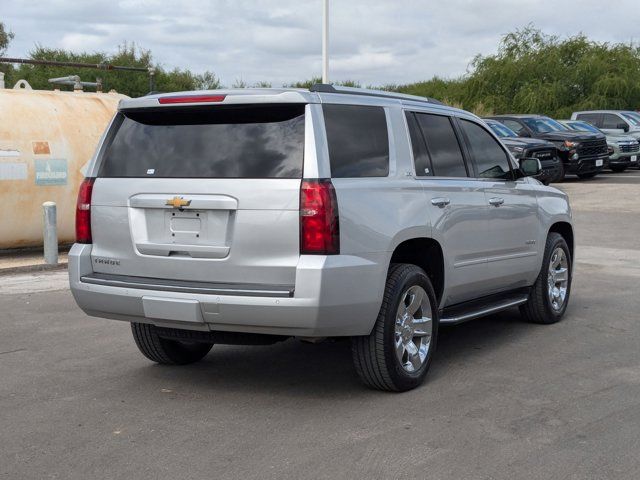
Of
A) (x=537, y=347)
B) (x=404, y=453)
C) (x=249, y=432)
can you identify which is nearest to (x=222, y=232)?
(x=249, y=432)

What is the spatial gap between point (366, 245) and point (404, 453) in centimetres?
131

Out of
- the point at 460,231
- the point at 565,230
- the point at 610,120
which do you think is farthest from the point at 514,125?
the point at 460,231

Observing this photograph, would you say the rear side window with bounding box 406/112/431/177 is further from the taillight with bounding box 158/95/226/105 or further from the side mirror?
the side mirror

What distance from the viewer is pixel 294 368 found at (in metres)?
6.73

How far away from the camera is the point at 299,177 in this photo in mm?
5453

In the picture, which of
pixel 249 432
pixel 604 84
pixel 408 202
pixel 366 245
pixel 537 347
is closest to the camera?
pixel 249 432

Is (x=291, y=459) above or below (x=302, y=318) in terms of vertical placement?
below

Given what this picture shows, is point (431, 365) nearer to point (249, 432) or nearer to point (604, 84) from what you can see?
point (249, 432)

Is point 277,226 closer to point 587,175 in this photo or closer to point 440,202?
point 440,202

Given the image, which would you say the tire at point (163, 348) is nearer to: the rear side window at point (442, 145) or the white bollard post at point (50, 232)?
the rear side window at point (442, 145)

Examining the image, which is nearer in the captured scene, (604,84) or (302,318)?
(302,318)

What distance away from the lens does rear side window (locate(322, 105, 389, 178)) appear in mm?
5707

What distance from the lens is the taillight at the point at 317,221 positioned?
536 centimetres

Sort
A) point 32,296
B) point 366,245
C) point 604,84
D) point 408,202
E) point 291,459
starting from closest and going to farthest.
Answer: point 291,459
point 366,245
point 408,202
point 32,296
point 604,84
